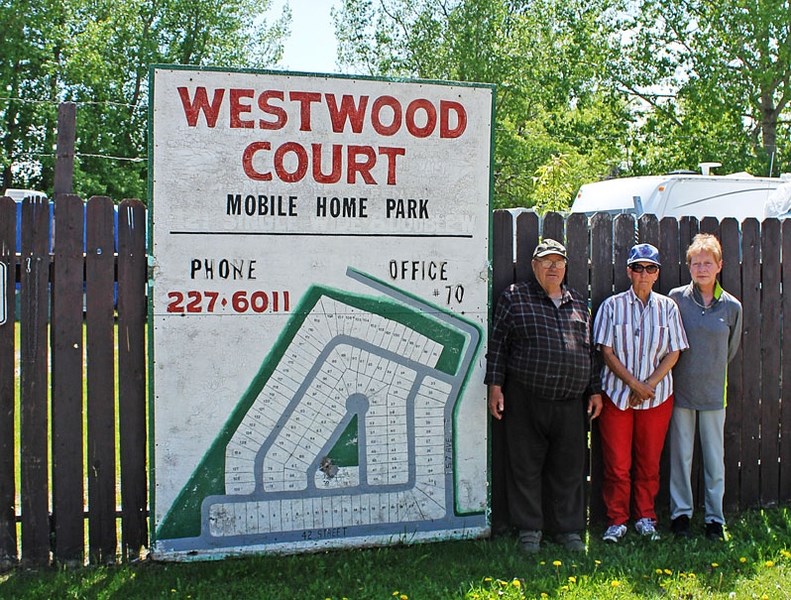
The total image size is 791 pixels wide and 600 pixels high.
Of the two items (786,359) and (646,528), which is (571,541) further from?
(786,359)

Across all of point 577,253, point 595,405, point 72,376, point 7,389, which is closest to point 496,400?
point 595,405

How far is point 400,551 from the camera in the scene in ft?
15.0

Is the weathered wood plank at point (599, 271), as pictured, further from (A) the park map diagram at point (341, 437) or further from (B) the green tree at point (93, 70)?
(B) the green tree at point (93, 70)

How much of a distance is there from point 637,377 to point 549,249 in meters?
0.94

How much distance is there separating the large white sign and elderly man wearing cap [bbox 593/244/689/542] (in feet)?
2.49

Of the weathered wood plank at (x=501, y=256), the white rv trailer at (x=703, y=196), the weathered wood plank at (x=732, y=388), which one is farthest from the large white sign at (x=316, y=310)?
the white rv trailer at (x=703, y=196)

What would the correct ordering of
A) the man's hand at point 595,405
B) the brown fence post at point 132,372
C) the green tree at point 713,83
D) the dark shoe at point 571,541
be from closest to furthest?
the brown fence post at point 132,372, the dark shoe at point 571,541, the man's hand at point 595,405, the green tree at point 713,83

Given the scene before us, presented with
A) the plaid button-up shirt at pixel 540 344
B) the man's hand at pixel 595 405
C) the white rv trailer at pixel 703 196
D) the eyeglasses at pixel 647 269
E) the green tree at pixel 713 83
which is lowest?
the man's hand at pixel 595 405

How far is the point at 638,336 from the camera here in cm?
470

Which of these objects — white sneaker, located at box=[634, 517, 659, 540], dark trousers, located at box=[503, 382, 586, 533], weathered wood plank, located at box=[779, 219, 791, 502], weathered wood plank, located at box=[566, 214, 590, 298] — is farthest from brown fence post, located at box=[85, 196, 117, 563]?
weathered wood plank, located at box=[779, 219, 791, 502]

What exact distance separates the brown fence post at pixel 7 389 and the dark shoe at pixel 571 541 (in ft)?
9.89

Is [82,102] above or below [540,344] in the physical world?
above

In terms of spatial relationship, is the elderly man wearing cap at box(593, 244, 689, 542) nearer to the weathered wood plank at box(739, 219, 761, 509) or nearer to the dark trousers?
the dark trousers

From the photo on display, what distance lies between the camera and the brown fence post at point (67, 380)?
424 centimetres
